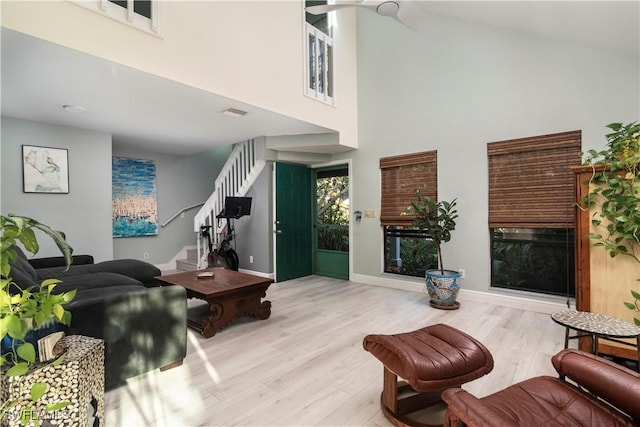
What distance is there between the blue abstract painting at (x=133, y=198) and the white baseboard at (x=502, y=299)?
16.3 feet

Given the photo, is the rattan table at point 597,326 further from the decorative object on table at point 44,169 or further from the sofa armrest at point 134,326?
the decorative object on table at point 44,169

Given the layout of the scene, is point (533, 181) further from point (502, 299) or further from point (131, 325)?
point (131, 325)

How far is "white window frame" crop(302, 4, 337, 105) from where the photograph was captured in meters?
4.38

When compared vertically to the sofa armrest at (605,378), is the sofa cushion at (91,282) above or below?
above

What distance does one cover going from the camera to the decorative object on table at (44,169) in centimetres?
412

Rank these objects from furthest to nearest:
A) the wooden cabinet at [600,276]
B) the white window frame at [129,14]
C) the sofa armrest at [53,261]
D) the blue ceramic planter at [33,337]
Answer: the sofa armrest at [53,261] < the white window frame at [129,14] < the wooden cabinet at [600,276] < the blue ceramic planter at [33,337]

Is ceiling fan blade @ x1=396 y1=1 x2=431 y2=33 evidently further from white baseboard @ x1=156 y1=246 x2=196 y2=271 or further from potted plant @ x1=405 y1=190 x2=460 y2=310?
white baseboard @ x1=156 y1=246 x2=196 y2=271

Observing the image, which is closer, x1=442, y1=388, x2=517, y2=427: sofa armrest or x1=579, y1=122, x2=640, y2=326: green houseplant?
x1=442, y1=388, x2=517, y2=427: sofa armrest

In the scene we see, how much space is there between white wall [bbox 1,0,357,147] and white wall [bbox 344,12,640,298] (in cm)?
78

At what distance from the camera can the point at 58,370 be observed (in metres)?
1.39

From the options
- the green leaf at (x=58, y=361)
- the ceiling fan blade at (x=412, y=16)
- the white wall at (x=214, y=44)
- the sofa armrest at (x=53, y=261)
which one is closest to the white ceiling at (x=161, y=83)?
the white wall at (x=214, y=44)

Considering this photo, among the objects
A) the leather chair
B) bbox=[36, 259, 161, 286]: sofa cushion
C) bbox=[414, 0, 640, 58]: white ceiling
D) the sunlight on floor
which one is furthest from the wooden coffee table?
bbox=[414, 0, 640, 58]: white ceiling

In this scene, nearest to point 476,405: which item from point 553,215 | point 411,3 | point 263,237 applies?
point 411,3

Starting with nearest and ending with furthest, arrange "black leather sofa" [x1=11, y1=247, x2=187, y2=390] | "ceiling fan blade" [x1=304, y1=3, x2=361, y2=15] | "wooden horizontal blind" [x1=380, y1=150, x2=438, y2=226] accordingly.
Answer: "black leather sofa" [x1=11, y1=247, x2=187, y2=390] < "ceiling fan blade" [x1=304, y1=3, x2=361, y2=15] < "wooden horizontal blind" [x1=380, y1=150, x2=438, y2=226]
